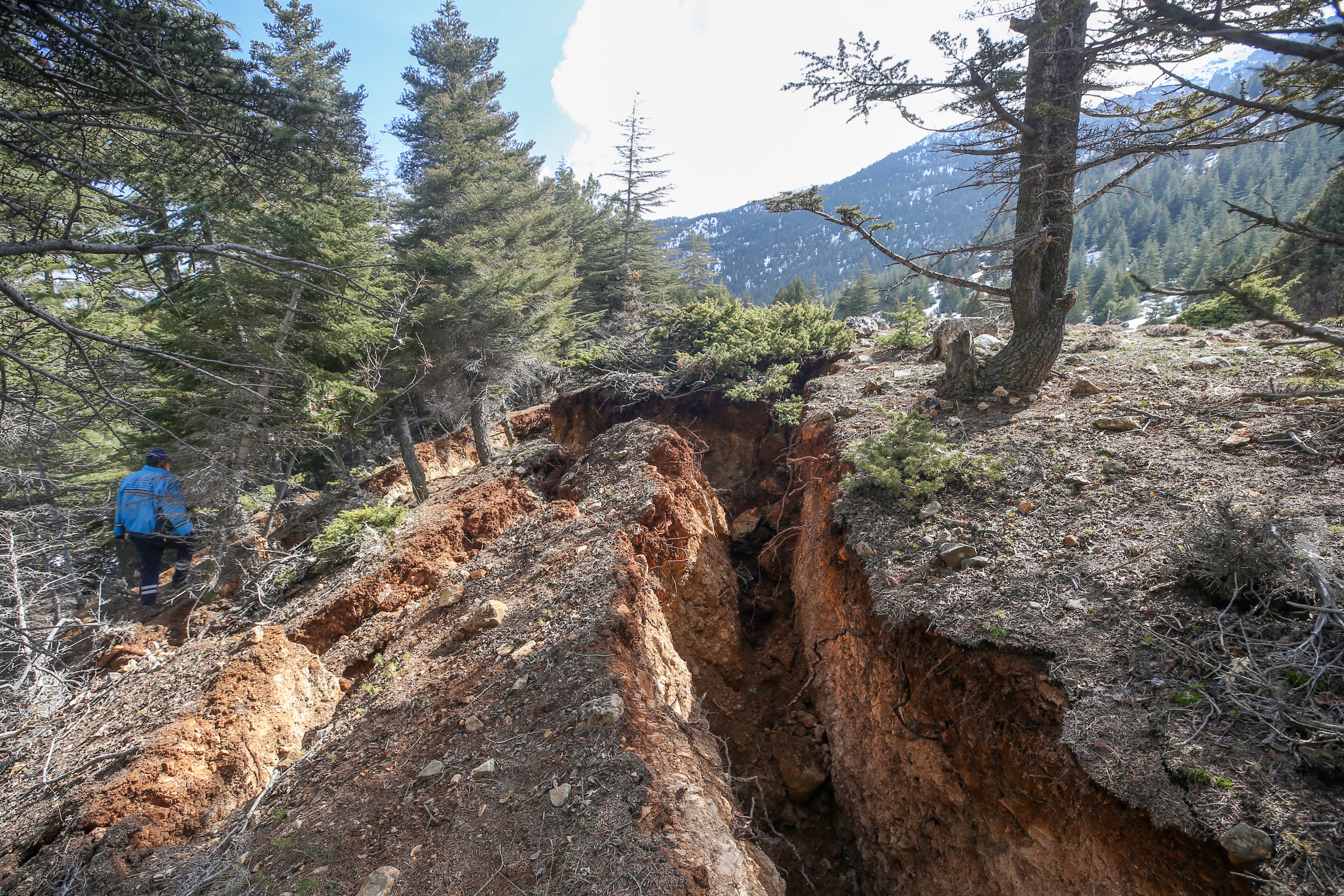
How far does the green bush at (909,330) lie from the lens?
8.42m

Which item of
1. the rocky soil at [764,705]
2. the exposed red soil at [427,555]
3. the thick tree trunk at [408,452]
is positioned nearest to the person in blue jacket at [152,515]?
the rocky soil at [764,705]

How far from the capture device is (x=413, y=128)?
14.1 m

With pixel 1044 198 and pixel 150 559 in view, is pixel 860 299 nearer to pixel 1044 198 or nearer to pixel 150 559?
pixel 1044 198

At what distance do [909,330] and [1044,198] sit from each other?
3.45 m

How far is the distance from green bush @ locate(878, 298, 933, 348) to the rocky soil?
2348 millimetres

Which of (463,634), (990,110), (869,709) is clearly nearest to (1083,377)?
(990,110)

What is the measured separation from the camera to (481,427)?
1116 centimetres

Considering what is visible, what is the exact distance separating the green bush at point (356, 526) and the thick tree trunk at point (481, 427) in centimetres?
399

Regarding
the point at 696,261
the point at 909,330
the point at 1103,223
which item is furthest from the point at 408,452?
the point at 1103,223

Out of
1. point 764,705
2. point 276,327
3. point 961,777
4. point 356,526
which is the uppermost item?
point 276,327

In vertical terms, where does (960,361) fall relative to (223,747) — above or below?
above

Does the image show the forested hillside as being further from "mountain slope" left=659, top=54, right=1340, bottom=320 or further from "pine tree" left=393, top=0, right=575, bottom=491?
"pine tree" left=393, top=0, right=575, bottom=491

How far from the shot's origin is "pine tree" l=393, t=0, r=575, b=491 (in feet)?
32.5

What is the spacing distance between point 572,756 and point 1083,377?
679cm
